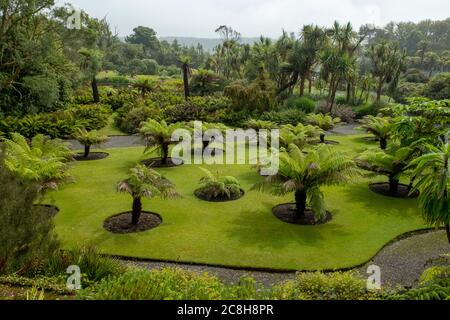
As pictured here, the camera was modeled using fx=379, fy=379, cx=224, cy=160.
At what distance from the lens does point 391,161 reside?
36.1 ft

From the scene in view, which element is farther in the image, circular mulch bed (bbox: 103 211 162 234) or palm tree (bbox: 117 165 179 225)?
circular mulch bed (bbox: 103 211 162 234)

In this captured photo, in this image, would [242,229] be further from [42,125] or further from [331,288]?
[42,125]

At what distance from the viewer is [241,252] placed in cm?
810

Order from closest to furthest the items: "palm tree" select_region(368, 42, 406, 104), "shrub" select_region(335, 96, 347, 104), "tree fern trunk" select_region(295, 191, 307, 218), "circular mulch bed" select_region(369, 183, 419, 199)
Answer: "tree fern trunk" select_region(295, 191, 307, 218) < "circular mulch bed" select_region(369, 183, 419, 199) < "palm tree" select_region(368, 42, 406, 104) < "shrub" select_region(335, 96, 347, 104)

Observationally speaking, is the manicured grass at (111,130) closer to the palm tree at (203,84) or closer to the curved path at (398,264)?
the palm tree at (203,84)

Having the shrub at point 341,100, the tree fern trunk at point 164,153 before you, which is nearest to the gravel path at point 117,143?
the tree fern trunk at point 164,153

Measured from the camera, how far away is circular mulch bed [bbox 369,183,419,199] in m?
11.4

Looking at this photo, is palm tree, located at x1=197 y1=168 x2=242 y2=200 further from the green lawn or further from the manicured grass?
the manicured grass

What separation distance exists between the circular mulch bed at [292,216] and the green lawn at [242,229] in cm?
18

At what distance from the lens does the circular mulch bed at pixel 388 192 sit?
37.5ft

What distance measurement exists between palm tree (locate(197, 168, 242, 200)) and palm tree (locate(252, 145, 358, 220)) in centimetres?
183

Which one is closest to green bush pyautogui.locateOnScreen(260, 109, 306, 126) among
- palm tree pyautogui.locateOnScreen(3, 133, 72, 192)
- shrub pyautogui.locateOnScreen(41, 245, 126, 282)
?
palm tree pyautogui.locateOnScreen(3, 133, 72, 192)

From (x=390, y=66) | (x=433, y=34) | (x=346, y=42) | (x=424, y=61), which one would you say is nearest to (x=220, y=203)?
(x=346, y=42)

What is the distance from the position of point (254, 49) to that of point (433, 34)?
79897 millimetres
